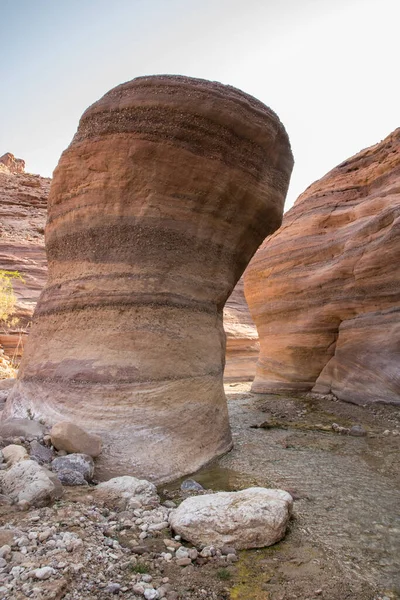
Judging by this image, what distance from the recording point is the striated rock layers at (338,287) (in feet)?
27.0

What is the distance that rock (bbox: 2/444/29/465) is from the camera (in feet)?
10.00

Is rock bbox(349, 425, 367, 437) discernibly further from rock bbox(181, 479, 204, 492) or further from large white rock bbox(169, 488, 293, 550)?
large white rock bbox(169, 488, 293, 550)

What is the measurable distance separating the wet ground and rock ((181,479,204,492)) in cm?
13

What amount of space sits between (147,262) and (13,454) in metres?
2.44

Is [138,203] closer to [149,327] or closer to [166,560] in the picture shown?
[149,327]

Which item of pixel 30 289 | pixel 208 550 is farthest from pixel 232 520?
pixel 30 289

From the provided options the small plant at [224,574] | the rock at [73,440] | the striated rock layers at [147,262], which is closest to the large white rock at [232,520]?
the small plant at [224,574]

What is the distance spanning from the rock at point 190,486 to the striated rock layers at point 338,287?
530 centimetres

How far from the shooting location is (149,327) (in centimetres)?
461

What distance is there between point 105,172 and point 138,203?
526 millimetres

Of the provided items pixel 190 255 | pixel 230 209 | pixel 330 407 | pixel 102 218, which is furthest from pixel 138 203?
pixel 330 407

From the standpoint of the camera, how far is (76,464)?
3.35 meters

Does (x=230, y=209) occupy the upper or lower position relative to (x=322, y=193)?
lower

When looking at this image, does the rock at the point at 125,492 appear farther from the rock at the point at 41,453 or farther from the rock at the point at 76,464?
the rock at the point at 41,453
